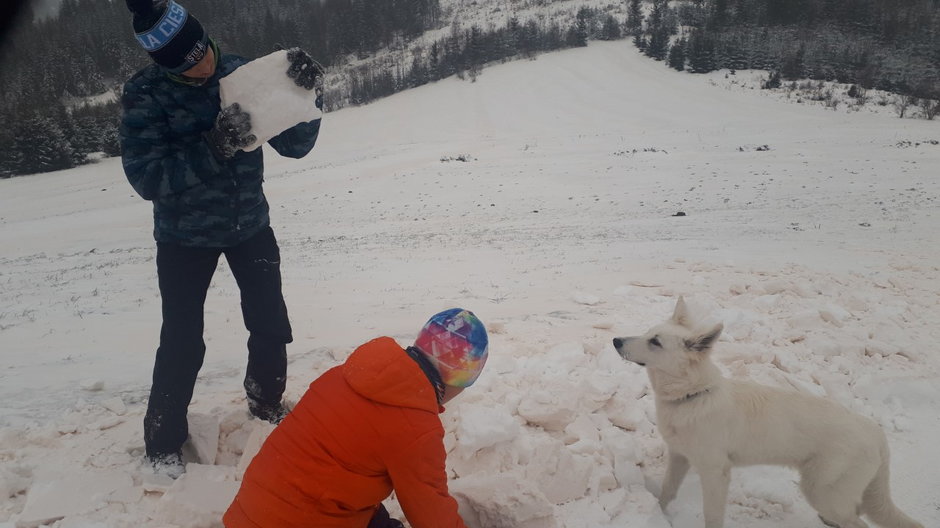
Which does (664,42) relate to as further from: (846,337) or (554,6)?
(846,337)

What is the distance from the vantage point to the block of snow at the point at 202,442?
3084 millimetres

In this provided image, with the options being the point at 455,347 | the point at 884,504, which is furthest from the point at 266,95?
the point at 884,504

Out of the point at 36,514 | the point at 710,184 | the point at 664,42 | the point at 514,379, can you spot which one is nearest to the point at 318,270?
the point at 514,379

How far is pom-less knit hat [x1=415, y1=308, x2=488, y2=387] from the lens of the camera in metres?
2.12

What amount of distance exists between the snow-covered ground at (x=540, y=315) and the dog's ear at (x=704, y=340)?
3.19 ft

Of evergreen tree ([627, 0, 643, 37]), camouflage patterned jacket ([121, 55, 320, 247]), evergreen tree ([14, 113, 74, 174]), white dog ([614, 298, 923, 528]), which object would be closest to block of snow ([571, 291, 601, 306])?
white dog ([614, 298, 923, 528])

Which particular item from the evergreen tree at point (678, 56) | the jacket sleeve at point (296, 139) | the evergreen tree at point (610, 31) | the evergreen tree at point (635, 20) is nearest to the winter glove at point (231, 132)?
the jacket sleeve at point (296, 139)

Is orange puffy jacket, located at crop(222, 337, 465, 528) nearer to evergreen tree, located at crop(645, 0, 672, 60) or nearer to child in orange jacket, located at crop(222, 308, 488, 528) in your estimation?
child in orange jacket, located at crop(222, 308, 488, 528)

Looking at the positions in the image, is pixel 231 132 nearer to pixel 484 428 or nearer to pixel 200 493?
pixel 200 493

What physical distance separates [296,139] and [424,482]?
2.01 m

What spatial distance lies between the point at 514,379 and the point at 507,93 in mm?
42879

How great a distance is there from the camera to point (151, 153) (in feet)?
8.20

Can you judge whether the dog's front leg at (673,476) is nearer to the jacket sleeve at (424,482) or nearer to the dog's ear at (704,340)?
the dog's ear at (704,340)

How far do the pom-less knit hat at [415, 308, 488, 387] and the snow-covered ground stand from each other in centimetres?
88
